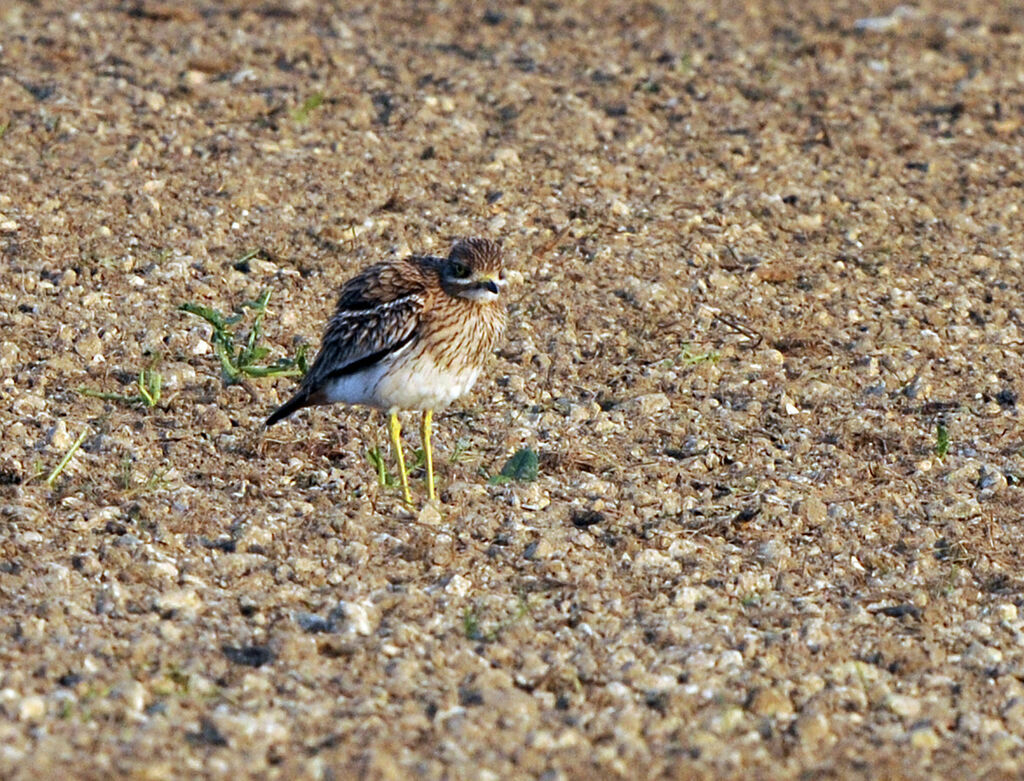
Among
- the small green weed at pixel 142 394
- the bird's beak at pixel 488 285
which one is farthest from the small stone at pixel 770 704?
the small green weed at pixel 142 394

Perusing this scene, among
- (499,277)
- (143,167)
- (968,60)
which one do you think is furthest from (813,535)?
(968,60)

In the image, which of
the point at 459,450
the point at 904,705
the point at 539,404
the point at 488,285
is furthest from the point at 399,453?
A: the point at 904,705

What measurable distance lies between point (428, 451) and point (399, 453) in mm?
158

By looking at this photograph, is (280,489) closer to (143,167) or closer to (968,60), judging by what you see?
(143,167)

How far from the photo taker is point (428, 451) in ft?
24.8

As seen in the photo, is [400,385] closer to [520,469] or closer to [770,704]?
[520,469]

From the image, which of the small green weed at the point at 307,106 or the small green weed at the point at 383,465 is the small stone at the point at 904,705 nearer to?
the small green weed at the point at 383,465

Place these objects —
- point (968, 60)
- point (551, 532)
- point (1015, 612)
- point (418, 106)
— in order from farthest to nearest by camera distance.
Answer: point (968, 60) < point (418, 106) < point (551, 532) < point (1015, 612)

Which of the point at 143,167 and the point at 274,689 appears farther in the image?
the point at 143,167

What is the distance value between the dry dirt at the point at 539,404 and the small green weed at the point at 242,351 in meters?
0.10

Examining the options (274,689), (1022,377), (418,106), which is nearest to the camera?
(274,689)

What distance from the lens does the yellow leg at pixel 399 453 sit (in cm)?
748

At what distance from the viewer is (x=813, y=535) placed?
24.0 ft

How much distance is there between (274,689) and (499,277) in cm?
259
